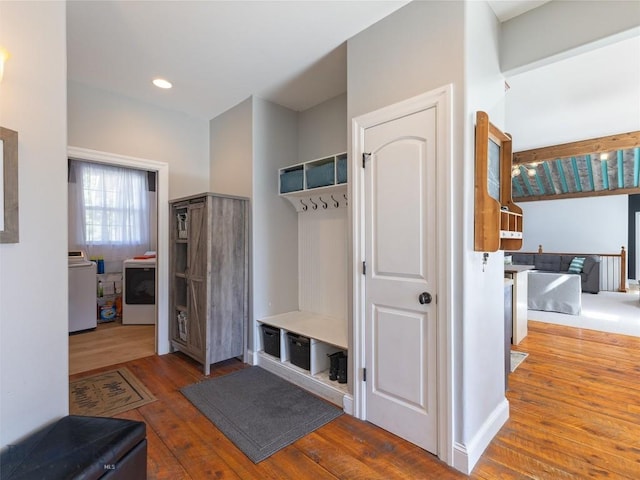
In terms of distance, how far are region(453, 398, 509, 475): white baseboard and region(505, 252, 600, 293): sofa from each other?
6163 mm

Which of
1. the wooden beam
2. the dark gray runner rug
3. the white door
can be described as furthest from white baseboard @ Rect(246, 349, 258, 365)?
the wooden beam

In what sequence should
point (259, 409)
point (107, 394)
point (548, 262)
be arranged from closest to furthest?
point (259, 409) → point (107, 394) → point (548, 262)

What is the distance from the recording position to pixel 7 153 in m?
1.31

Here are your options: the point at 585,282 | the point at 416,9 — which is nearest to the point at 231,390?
the point at 416,9

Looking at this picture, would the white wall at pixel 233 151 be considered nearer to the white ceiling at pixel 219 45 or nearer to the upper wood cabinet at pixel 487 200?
the white ceiling at pixel 219 45

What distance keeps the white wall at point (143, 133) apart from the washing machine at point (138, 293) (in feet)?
6.08

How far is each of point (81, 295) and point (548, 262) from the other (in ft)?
32.4

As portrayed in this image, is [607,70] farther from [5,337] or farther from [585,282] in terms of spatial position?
[585,282]

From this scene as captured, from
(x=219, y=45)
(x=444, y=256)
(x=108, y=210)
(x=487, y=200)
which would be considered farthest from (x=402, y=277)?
(x=108, y=210)

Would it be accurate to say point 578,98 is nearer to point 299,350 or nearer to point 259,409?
point 299,350

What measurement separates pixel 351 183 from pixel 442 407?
1495 millimetres

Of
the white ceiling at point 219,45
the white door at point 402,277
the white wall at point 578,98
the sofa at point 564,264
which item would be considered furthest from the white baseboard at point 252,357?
the sofa at point 564,264

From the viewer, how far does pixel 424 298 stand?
1.84 metres

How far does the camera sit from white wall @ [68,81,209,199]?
292 centimetres
